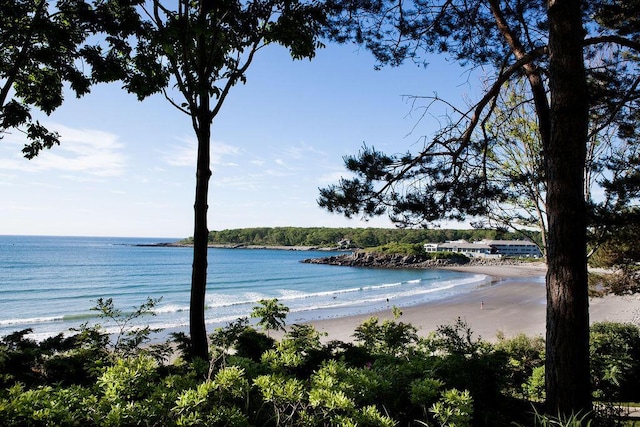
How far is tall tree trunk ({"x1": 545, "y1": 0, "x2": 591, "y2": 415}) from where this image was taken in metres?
3.33

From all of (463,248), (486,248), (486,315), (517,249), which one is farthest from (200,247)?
(517,249)

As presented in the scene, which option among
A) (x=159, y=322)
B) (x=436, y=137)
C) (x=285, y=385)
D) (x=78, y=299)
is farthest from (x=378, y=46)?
(x=78, y=299)

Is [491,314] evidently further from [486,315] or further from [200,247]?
[200,247]

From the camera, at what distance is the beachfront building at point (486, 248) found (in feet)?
309

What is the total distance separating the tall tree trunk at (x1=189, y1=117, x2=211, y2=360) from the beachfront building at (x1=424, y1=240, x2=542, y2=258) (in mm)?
86467

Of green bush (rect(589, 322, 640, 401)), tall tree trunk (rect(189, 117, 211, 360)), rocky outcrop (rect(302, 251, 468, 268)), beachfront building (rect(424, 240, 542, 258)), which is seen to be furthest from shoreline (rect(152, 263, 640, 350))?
beachfront building (rect(424, 240, 542, 258))

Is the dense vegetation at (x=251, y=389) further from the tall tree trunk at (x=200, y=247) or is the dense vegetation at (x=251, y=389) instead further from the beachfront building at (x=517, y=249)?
the beachfront building at (x=517, y=249)

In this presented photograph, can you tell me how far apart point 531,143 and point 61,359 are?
9975 mm

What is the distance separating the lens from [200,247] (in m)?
5.11

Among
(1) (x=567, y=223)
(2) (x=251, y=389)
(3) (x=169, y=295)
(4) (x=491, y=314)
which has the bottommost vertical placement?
(4) (x=491, y=314)

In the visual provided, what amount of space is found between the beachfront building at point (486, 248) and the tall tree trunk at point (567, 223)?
87.1 meters

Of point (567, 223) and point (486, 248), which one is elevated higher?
point (567, 223)

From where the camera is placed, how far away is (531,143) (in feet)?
31.1

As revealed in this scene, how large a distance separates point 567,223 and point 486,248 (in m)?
98.9
